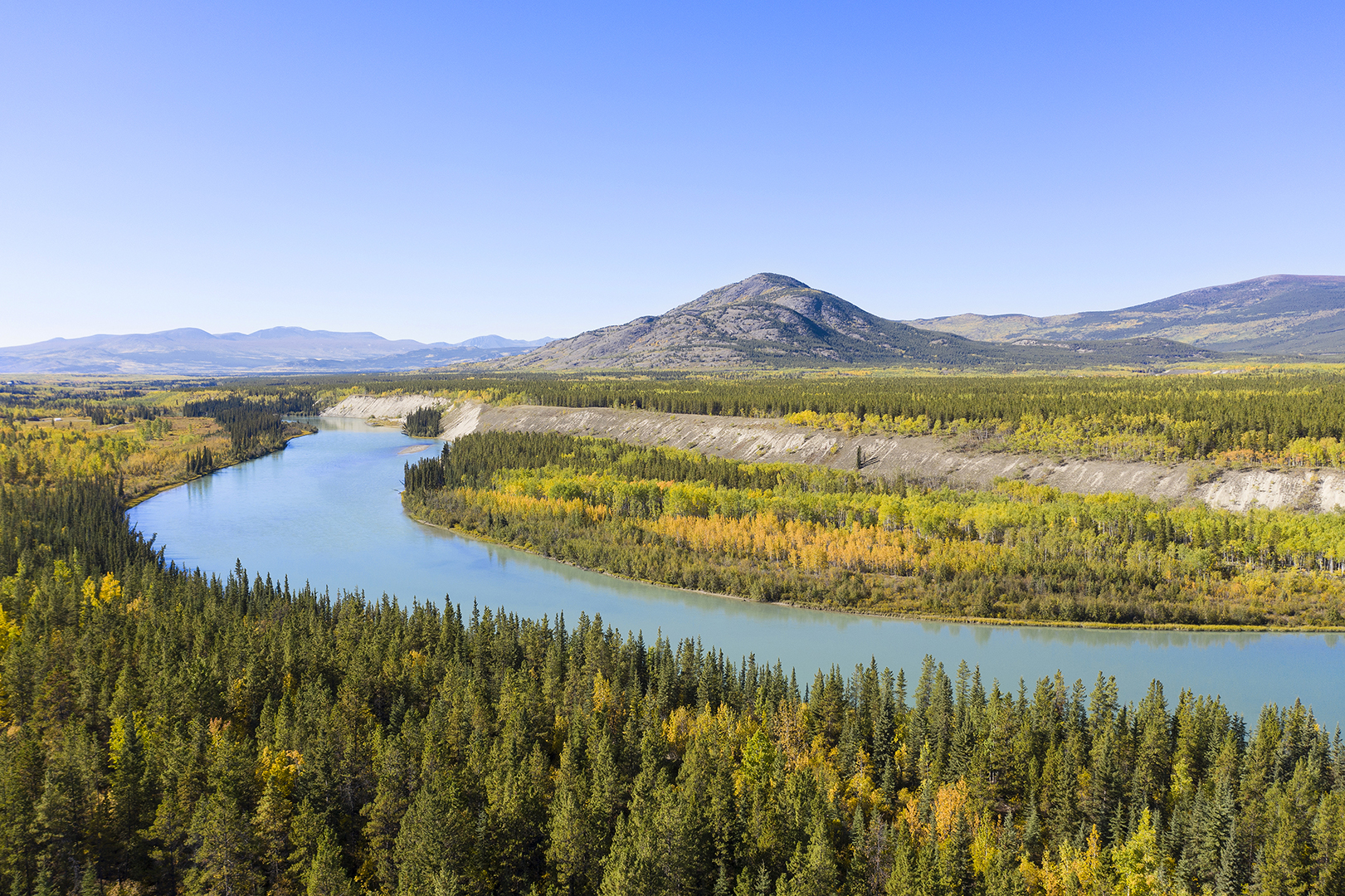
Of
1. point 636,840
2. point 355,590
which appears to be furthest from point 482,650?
point 355,590

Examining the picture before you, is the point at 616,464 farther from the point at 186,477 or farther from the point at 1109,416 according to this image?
the point at 186,477

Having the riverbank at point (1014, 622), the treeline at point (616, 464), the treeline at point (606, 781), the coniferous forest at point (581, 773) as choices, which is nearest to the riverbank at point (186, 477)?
the treeline at point (616, 464)

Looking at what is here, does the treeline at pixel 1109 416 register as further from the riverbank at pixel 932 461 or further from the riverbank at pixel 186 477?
the riverbank at pixel 186 477

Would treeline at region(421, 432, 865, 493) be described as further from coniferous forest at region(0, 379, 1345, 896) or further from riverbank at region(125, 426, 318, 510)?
coniferous forest at region(0, 379, 1345, 896)

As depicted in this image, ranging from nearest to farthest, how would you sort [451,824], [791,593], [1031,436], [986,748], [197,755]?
[451,824] → [197,755] → [986,748] → [791,593] → [1031,436]

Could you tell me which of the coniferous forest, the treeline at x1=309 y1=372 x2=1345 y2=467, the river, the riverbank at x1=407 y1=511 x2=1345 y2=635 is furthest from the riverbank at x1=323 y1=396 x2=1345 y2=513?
the coniferous forest

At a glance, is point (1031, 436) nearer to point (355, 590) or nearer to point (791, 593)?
point (791, 593)

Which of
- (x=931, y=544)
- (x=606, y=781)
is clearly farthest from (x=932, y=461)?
(x=606, y=781)
